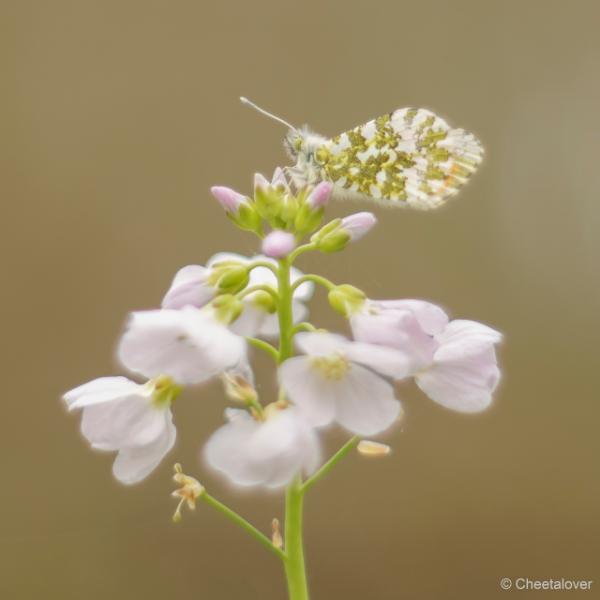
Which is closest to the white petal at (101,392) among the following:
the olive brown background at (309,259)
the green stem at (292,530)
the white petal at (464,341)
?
the green stem at (292,530)

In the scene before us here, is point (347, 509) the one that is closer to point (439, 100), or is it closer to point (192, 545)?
point (192, 545)

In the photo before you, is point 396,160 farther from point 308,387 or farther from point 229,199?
point 308,387

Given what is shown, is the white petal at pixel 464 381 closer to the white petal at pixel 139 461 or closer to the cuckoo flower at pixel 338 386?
the cuckoo flower at pixel 338 386

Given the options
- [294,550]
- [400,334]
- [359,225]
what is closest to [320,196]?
[359,225]

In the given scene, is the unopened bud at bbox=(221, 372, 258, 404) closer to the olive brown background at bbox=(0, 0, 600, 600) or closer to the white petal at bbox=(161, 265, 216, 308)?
the white petal at bbox=(161, 265, 216, 308)

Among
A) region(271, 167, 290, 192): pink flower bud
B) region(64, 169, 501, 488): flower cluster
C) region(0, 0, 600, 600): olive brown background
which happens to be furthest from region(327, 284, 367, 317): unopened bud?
region(0, 0, 600, 600): olive brown background

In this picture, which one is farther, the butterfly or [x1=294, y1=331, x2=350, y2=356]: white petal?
the butterfly

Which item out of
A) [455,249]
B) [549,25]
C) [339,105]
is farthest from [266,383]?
[549,25]
